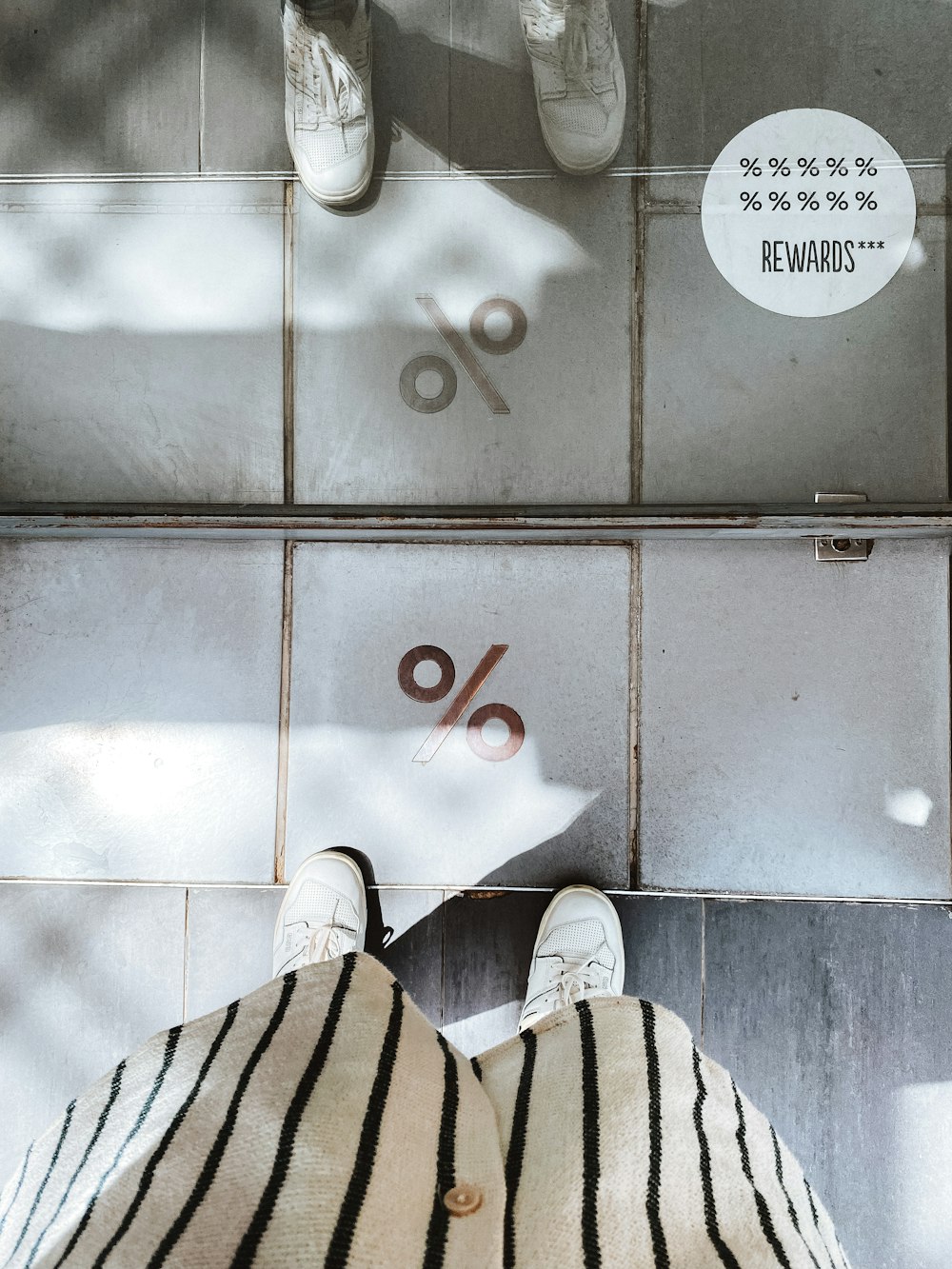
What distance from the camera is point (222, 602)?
5.29ft

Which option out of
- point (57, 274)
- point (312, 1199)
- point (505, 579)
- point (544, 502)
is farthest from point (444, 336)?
point (312, 1199)

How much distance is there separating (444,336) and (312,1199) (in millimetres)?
1432

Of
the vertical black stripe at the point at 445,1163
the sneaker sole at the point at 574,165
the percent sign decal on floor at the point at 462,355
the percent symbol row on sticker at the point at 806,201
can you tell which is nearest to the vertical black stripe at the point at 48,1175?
the vertical black stripe at the point at 445,1163

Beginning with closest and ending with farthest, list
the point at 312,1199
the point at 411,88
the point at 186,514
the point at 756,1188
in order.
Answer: the point at 312,1199 < the point at 756,1188 < the point at 186,514 < the point at 411,88

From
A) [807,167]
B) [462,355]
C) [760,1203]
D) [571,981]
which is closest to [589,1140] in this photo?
[760,1203]

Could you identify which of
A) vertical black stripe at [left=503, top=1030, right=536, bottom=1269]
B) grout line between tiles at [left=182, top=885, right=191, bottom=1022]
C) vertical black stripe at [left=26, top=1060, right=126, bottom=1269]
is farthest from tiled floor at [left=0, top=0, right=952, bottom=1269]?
vertical black stripe at [left=26, top=1060, right=126, bottom=1269]

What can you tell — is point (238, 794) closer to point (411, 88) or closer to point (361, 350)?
point (361, 350)

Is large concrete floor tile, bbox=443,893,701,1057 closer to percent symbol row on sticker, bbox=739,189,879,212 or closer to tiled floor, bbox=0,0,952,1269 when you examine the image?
tiled floor, bbox=0,0,952,1269

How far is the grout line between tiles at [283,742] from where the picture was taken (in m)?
1.60

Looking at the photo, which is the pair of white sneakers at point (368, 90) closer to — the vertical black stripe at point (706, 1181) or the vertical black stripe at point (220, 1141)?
the vertical black stripe at point (220, 1141)

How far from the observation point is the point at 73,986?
5.22 feet

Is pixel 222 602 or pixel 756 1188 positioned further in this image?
pixel 222 602

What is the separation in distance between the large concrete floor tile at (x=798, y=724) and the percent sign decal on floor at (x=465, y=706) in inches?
10.6

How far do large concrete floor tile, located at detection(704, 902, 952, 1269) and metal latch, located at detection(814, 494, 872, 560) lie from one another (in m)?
0.71
